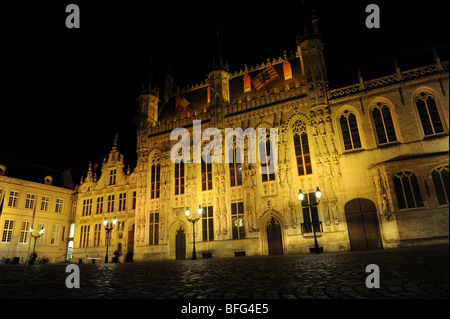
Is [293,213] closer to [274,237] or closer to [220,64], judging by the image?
[274,237]

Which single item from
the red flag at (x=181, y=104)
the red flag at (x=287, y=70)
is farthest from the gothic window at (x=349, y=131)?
the red flag at (x=181, y=104)

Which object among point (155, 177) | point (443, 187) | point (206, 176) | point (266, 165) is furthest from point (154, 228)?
point (443, 187)

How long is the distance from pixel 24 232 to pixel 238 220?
27.4m

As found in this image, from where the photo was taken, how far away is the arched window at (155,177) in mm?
29750

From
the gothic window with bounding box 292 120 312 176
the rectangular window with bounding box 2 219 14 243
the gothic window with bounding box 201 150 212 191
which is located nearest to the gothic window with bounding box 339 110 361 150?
the gothic window with bounding box 292 120 312 176

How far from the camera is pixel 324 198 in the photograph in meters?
22.2

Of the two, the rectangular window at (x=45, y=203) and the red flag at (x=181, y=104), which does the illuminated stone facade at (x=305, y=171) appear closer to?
the red flag at (x=181, y=104)

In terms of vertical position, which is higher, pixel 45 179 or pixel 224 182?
pixel 45 179

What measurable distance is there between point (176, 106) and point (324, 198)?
19.2 m

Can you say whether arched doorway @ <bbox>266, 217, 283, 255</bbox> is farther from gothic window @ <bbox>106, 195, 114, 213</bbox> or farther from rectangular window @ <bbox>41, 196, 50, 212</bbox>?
rectangular window @ <bbox>41, 196, 50, 212</bbox>

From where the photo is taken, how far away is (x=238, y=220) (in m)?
25.1
